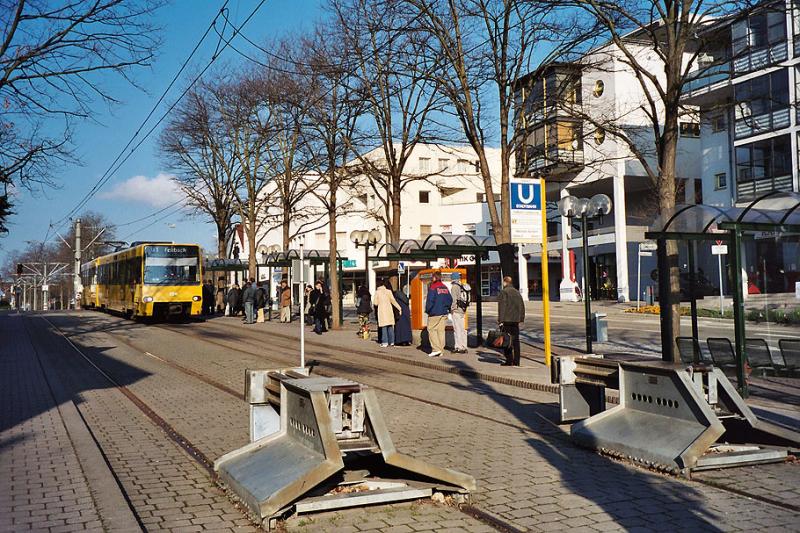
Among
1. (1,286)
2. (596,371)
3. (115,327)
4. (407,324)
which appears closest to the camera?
(596,371)

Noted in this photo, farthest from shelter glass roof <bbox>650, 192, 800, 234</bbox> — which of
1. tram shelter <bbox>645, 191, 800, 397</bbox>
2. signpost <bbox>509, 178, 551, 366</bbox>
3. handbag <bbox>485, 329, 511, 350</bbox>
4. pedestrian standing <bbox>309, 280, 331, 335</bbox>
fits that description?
pedestrian standing <bbox>309, 280, 331, 335</bbox>

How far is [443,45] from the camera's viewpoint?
17.6 metres

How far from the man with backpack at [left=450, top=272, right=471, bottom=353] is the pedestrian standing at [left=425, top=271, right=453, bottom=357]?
14 cm

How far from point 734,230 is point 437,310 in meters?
7.82

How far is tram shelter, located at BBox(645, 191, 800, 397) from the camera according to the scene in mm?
10842

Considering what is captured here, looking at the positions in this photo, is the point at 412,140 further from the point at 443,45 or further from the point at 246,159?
the point at 246,159

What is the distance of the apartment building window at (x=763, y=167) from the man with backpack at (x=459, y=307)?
2325 centimetres

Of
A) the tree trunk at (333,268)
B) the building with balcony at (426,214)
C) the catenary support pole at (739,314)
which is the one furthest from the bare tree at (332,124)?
the building with balcony at (426,214)

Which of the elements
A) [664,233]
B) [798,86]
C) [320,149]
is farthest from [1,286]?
[664,233]

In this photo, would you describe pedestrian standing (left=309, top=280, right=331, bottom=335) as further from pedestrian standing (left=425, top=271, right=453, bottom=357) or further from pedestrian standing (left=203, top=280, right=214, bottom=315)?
pedestrian standing (left=203, top=280, right=214, bottom=315)

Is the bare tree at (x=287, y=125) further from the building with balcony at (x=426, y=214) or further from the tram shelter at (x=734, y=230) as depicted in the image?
the building with balcony at (x=426, y=214)

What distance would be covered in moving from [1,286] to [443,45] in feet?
436

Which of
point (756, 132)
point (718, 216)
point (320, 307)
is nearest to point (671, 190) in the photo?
point (718, 216)

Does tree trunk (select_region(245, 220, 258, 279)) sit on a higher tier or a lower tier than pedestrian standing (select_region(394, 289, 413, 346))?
higher
